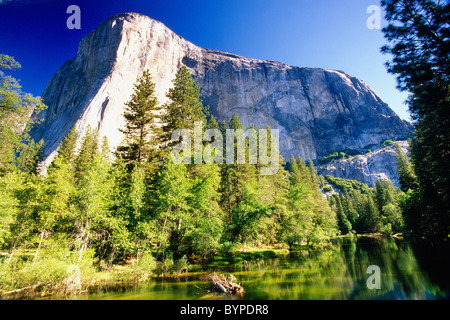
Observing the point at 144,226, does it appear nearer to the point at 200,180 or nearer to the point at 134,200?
the point at 134,200

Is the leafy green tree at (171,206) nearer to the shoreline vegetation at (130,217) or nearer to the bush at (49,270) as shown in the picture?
the shoreline vegetation at (130,217)

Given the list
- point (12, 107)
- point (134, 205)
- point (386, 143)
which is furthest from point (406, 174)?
point (386, 143)

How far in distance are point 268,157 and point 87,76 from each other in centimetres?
8281

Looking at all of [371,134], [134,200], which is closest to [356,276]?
[134,200]

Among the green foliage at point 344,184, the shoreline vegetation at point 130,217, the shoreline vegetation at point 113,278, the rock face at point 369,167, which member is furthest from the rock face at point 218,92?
the shoreline vegetation at point 113,278

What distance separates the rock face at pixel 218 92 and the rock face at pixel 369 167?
1013 cm

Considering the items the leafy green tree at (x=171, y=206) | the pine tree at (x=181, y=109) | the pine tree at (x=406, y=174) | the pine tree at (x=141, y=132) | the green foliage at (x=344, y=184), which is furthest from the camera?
the green foliage at (x=344, y=184)

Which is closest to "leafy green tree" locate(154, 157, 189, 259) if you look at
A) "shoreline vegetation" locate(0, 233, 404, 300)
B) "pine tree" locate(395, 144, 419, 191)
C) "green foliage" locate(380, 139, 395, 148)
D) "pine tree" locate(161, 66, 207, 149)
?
"shoreline vegetation" locate(0, 233, 404, 300)

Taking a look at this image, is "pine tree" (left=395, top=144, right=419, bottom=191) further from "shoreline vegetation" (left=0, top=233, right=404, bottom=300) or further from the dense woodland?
"shoreline vegetation" (left=0, top=233, right=404, bottom=300)

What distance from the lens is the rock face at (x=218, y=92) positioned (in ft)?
224

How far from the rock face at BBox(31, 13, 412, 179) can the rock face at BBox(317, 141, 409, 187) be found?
10.1 meters

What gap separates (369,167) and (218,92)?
93.4 metres

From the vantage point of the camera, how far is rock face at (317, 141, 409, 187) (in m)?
108
